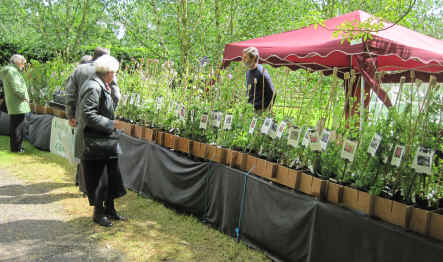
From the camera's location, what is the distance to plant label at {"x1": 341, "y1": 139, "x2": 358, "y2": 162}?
2527 mm

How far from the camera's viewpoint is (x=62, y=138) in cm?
566

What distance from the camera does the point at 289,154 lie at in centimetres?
312

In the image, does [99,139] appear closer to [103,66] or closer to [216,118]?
[103,66]

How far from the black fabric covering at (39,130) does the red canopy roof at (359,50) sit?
3336 millimetres

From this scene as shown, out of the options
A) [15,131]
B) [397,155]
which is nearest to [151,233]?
[397,155]

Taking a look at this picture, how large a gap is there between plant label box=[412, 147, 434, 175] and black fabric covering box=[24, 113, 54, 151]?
5.95 m

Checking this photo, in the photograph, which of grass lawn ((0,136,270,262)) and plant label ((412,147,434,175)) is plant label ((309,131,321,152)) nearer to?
plant label ((412,147,434,175))

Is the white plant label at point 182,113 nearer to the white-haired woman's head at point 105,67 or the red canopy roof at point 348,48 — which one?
the white-haired woman's head at point 105,67

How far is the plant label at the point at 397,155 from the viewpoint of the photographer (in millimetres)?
2307

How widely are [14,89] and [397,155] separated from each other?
609 centimetres

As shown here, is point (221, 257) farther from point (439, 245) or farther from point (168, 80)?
point (168, 80)

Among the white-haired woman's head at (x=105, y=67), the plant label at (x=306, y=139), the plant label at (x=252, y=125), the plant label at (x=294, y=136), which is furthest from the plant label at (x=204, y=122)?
the plant label at (x=306, y=139)

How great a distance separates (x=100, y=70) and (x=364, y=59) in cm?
282

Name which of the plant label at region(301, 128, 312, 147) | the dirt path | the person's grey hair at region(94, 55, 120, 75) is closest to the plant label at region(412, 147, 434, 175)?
the plant label at region(301, 128, 312, 147)
